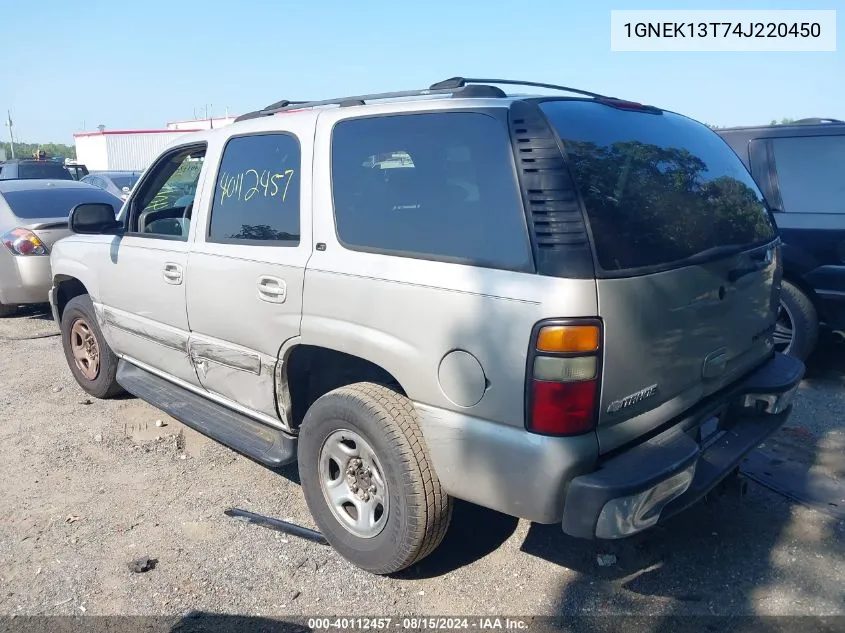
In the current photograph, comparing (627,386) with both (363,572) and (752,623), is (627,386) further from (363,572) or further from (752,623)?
(363,572)

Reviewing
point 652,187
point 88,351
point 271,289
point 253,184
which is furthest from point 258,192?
point 88,351

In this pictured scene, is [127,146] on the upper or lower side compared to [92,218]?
upper

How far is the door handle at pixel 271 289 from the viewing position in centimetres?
319

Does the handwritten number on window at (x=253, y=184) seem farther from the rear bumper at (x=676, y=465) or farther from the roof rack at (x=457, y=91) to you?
the rear bumper at (x=676, y=465)

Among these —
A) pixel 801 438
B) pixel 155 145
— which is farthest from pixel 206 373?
pixel 155 145

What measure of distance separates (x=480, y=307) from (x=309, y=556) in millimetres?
1579

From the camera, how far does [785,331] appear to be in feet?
18.0

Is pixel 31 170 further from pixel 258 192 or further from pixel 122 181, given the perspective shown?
pixel 258 192

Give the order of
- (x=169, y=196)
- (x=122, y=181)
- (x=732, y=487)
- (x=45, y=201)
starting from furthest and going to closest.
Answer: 1. (x=122, y=181)
2. (x=45, y=201)
3. (x=169, y=196)
4. (x=732, y=487)

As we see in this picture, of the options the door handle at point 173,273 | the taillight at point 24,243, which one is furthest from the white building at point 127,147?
the door handle at point 173,273

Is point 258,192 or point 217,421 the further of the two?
point 217,421

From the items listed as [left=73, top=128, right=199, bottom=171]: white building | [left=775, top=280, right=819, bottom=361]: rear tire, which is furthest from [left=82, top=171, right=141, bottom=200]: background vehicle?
[left=73, top=128, right=199, bottom=171]: white building

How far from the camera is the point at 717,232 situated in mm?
2959

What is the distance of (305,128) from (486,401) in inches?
63.9
